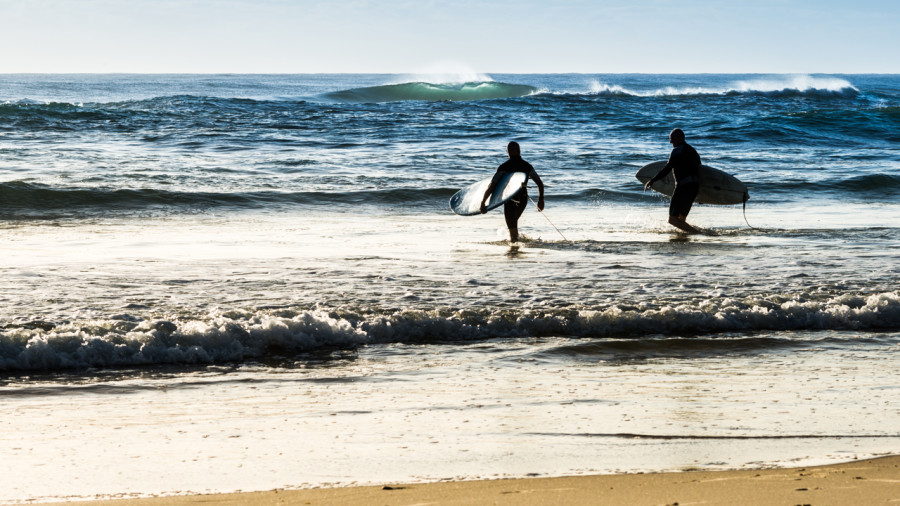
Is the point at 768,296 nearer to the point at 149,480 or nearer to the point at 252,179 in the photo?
the point at 149,480

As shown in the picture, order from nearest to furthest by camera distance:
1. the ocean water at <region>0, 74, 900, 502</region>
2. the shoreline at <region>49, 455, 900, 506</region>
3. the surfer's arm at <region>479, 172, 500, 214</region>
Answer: the shoreline at <region>49, 455, 900, 506</region> < the ocean water at <region>0, 74, 900, 502</region> < the surfer's arm at <region>479, 172, 500, 214</region>

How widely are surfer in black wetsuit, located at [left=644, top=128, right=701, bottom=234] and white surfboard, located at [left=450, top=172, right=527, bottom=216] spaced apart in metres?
2.27

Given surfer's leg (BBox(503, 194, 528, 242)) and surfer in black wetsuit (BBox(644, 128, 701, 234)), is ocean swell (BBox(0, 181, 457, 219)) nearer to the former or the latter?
surfer's leg (BBox(503, 194, 528, 242))

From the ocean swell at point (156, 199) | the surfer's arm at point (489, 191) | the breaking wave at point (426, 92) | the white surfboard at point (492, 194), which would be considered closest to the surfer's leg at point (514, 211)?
the white surfboard at point (492, 194)

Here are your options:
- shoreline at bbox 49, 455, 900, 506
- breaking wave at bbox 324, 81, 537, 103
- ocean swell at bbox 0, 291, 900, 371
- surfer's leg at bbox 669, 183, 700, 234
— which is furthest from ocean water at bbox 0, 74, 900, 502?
breaking wave at bbox 324, 81, 537, 103

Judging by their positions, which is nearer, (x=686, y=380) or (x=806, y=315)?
(x=686, y=380)

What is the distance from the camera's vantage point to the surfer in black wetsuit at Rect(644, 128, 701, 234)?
13008 mm

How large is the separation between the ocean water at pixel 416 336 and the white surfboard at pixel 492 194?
40cm

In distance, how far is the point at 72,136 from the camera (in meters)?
28.1

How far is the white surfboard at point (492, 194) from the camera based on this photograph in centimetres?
1200

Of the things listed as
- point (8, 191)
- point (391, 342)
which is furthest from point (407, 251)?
point (8, 191)

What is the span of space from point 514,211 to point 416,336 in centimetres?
536

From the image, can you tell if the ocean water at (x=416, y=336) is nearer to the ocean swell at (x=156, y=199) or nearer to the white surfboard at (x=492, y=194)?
the ocean swell at (x=156, y=199)

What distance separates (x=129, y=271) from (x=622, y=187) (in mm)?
12694
